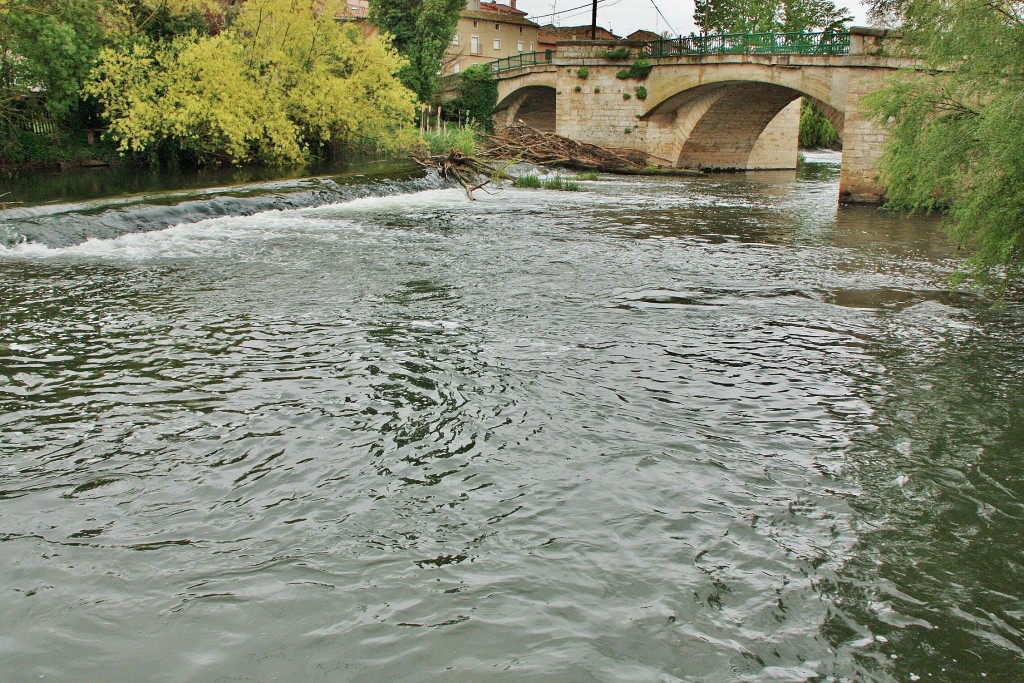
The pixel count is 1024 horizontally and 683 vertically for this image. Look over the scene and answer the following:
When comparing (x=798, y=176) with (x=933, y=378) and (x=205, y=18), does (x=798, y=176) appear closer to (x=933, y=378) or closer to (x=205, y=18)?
(x=205, y=18)

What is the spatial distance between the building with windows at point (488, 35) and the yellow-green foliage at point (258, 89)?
116 ft

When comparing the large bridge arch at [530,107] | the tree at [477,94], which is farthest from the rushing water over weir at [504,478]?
the tree at [477,94]

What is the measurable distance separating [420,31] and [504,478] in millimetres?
39887

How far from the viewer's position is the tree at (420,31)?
4134 centimetres

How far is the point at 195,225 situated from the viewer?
15.2 metres

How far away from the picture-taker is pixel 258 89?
2380 centimetres

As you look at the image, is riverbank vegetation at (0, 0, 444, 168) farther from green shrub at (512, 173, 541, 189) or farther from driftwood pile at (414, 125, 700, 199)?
green shrub at (512, 173, 541, 189)

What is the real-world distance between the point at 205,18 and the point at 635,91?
1688 cm

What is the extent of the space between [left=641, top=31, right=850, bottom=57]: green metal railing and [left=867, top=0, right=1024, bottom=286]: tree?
1657cm

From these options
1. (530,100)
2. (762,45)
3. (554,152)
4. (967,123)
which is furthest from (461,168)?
(530,100)

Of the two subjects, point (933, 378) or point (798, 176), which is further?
point (798, 176)

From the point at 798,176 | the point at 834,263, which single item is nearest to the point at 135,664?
the point at 834,263

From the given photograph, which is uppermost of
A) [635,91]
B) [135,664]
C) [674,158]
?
[635,91]

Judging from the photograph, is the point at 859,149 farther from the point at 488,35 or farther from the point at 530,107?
the point at 488,35
